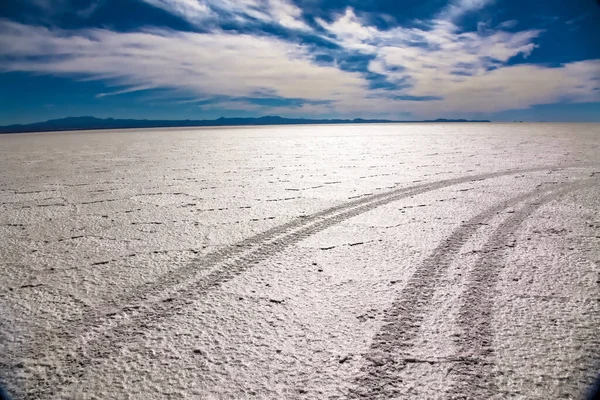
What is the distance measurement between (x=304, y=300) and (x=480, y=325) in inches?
26.5

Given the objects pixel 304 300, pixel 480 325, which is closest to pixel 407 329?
pixel 480 325

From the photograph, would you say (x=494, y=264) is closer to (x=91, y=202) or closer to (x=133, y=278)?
(x=133, y=278)

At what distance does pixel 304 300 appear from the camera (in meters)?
1.49

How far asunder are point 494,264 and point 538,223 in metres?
1.02

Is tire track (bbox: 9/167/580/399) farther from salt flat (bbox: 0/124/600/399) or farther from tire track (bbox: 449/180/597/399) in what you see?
tire track (bbox: 449/180/597/399)

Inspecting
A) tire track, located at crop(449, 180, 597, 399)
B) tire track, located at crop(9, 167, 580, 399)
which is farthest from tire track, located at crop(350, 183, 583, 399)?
tire track, located at crop(9, 167, 580, 399)

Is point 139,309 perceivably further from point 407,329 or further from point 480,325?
point 480,325

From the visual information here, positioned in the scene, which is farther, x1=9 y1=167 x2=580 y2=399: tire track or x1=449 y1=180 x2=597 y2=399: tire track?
x1=9 y1=167 x2=580 y2=399: tire track

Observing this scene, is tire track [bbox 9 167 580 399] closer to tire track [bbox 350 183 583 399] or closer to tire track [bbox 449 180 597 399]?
tire track [bbox 350 183 583 399]

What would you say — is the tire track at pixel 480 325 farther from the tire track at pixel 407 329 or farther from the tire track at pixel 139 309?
the tire track at pixel 139 309

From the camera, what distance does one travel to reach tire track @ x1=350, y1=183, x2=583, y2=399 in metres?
0.99

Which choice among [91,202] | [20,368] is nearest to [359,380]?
[20,368]

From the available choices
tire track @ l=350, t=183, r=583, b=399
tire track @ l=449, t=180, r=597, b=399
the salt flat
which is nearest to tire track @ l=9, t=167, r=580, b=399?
the salt flat

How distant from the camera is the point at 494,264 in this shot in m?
1.77
